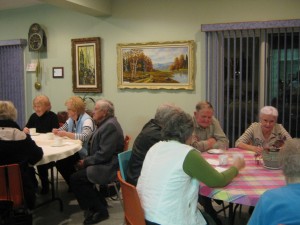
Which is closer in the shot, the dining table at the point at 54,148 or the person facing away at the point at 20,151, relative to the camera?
the person facing away at the point at 20,151

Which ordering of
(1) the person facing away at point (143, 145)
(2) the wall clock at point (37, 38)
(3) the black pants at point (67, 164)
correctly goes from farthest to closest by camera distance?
(2) the wall clock at point (37, 38), (3) the black pants at point (67, 164), (1) the person facing away at point (143, 145)

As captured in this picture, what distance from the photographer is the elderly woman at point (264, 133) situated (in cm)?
296

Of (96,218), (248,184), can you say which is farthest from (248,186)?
(96,218)

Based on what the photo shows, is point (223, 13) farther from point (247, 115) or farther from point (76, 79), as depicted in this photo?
point (76, 79)

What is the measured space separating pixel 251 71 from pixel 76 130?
2181 mm

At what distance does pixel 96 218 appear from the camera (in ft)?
10.3

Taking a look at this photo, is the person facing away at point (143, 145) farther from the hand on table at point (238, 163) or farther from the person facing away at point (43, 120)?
the person facing away at point (43, 120)

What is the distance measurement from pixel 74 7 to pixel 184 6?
4.56 feet

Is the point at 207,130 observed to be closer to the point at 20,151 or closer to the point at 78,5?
the point at 20,151

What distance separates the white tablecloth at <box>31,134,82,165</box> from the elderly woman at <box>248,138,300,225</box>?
2.00 metres

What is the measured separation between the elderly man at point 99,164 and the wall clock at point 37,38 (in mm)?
2677

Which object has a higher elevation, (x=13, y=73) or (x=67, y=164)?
(x=13, y=73)

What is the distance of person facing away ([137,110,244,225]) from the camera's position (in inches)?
68.0

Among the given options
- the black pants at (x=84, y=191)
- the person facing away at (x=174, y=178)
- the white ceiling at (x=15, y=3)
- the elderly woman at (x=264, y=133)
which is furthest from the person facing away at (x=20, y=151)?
the white ceiling at (x=15, y=3)
